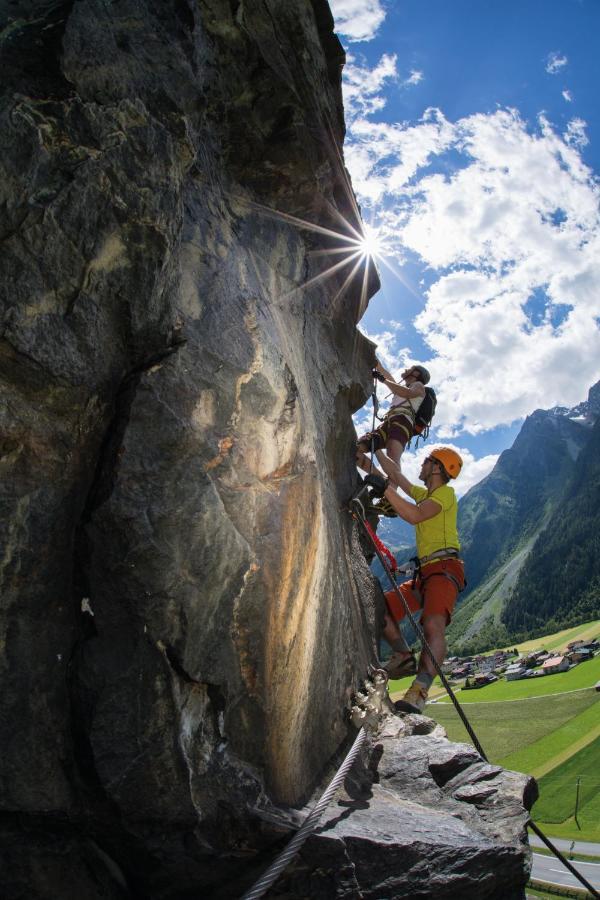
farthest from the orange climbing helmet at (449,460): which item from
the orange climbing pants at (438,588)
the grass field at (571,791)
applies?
the grass field at (571,791)

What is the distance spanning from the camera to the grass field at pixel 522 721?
66.7 m

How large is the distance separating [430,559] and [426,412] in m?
3.16

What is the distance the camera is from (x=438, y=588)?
27.3 feet

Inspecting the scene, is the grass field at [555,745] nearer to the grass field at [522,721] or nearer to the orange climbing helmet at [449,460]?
the grass field at [522,721]

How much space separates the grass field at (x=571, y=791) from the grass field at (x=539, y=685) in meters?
33.8


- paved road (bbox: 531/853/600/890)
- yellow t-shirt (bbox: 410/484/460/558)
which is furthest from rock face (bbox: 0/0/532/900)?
paved road (bbox: 531/853/600/890)

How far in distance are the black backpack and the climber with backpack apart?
1.54 meters

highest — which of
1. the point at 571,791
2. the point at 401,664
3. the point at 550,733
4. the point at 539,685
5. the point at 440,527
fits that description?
the point at 440,527

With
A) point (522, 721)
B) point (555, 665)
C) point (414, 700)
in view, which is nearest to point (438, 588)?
point (414, 700)

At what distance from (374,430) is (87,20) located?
290 inches

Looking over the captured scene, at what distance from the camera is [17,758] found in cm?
316

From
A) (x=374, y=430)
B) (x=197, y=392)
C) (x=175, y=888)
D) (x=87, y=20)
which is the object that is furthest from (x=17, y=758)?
(x=374, y=430)

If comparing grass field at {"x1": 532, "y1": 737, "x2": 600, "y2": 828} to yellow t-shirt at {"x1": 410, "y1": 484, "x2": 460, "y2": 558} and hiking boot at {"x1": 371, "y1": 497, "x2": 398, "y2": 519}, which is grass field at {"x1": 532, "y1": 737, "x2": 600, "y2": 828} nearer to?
yellow t-shirt at {"x1": 410, "y1": 484, "x2": 460, "y2": 558}

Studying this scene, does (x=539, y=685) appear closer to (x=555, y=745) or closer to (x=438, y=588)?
(x=555, y=745)
